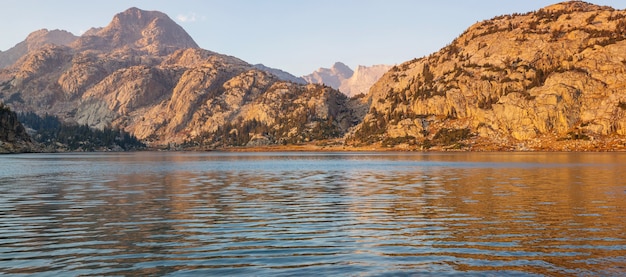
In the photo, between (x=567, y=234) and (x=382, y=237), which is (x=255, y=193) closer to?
(x=382, y=237)

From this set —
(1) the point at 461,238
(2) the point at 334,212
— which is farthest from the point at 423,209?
(1) the point at 461,238

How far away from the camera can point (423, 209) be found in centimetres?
4244

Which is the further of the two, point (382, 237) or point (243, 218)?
point (243, 218)

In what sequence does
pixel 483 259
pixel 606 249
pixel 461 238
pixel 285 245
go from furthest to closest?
pixel 461 238
pixel 285 245
pixel 606 249
pixel 483 259

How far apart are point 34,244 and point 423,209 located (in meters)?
30.0

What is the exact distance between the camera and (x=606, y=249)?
24297 mm

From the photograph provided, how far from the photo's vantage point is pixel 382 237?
2884cm

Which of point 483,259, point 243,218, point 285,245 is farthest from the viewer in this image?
point 243,218

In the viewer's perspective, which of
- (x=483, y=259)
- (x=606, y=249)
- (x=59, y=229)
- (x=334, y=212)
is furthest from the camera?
(x=334, y=212)

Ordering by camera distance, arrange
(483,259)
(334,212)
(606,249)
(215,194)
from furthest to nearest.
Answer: (215,194)
(334,212)
(606,249)
(483,259)

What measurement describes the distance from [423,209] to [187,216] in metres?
20.5

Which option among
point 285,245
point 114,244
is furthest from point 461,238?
point 114,244

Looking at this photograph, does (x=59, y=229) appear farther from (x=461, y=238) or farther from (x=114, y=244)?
(x=461, y=238)

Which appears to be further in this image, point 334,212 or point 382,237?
point 334,212
